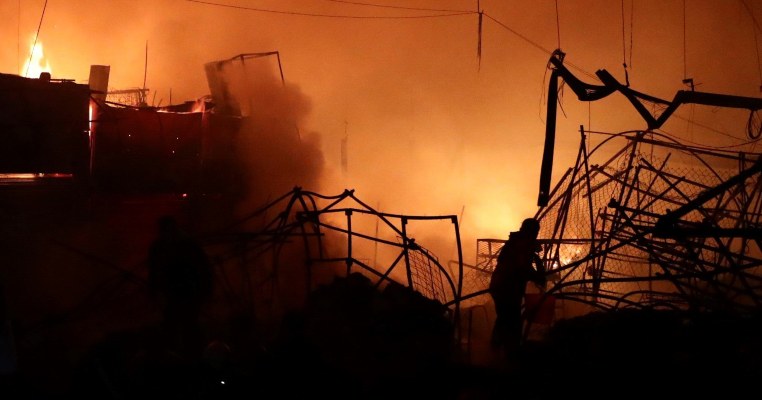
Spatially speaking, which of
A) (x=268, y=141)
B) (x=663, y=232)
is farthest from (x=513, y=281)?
(x=268, y=141)

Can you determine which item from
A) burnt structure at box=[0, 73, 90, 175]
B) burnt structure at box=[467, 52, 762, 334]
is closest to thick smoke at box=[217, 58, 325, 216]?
burnt structure at box=[0, 73, 90, 175]

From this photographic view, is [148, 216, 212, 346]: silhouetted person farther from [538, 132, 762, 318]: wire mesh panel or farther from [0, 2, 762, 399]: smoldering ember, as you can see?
[538, 132, 762, 318]: wire mesh panel

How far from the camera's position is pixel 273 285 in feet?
32.4

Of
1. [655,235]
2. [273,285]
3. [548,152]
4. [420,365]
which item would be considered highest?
[548,152]

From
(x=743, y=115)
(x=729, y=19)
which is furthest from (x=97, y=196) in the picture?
(x=729, y=19)

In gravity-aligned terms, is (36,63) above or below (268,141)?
above

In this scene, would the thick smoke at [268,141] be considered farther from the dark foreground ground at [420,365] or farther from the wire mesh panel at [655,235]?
the dark foreground ground at [420,365]

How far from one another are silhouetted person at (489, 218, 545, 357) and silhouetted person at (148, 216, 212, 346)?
→ 3663 mm

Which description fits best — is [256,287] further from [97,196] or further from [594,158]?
[594,158]

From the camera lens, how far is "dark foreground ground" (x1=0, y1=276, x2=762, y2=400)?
614 cm

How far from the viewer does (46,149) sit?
37.1ft

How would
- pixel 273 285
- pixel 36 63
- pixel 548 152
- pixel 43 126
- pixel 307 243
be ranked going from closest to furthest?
pixel 548 152 < pixel 307 243 < pixel 273 285 < pixel 43 126 < pixel 36 63

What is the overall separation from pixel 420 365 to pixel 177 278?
3.10 metres

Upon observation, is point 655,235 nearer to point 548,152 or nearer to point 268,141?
point 548,152
